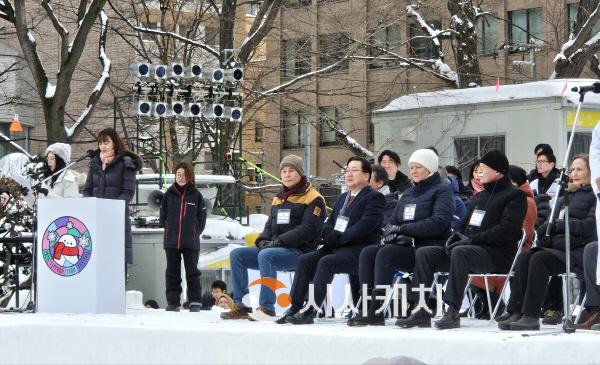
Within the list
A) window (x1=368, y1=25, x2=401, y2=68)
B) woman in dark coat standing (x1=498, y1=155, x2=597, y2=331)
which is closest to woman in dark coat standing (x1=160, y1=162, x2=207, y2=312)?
woman in dark coat standing (x1=498, y1=155, x2=597, y2=331)

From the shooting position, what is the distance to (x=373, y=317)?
10.3 m

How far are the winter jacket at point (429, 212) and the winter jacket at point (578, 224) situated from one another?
2.77 ft

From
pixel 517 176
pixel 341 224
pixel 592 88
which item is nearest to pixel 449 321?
pixel 341 224

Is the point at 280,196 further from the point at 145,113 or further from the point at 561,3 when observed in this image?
the point at 561,3

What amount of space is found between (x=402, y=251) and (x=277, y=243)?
1366 millimetres

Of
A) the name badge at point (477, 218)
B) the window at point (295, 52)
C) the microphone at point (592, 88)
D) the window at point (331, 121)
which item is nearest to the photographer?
the microphone at point (592, 88)

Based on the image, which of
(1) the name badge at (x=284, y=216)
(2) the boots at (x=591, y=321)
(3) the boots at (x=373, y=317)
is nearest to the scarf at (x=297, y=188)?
(1) the name badge at (x=284, y=216)

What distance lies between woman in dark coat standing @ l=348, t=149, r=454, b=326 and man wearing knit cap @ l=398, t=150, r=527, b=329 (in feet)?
0.71

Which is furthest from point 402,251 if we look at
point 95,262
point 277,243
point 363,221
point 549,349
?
point 95,262

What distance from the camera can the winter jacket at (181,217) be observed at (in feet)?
42.9

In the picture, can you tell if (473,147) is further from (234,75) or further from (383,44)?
(383,44)

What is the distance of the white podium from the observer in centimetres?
1180

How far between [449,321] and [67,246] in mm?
3825

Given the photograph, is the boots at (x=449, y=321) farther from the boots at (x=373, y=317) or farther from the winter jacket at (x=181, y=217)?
the winter jacket at (x=181, y=217)
